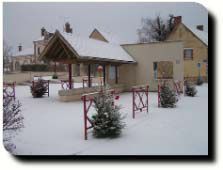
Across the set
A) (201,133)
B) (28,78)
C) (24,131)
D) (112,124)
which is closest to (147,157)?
(112,124)

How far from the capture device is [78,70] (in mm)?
28375

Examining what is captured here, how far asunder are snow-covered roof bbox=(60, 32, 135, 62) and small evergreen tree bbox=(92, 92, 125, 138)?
19.9 ft

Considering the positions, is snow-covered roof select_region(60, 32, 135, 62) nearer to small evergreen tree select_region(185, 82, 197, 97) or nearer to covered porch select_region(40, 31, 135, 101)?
covered porch select_region(40, 31, 135, 101)

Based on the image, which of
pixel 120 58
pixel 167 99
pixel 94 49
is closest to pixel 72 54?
pixel 94 49

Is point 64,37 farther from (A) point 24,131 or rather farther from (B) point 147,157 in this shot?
(B) point 147,157

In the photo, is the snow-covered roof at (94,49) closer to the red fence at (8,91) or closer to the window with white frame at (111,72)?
the window with white frame at (111,72)

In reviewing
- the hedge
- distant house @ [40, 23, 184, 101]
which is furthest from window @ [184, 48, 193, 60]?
the hedge

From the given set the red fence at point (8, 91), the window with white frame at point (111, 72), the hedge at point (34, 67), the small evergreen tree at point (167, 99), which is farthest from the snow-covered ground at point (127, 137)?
the hedge at point (34, 67)

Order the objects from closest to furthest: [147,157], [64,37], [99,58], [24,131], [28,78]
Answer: [147,157] < [24,131] < [64,37] < [99,58] < [28,78]

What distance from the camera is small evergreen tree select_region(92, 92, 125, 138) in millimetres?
5657

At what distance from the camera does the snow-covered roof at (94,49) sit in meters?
12.0

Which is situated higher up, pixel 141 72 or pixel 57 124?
pixel 141 72

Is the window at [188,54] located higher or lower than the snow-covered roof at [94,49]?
higher

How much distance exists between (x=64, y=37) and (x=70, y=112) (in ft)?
13.6
